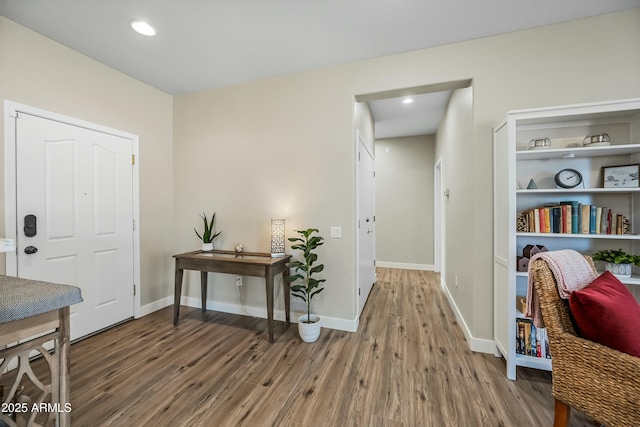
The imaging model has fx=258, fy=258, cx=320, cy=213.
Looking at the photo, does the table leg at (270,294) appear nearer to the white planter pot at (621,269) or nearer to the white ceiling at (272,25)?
the white ceiling at (272,25)

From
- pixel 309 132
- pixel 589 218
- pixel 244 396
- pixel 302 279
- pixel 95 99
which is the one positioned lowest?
pixel 244 396

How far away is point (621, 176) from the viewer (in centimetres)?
179

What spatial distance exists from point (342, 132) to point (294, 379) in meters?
2.16

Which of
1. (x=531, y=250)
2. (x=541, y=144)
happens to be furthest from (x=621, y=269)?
(x=541, y=144)

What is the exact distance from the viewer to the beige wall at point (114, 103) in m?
2.02

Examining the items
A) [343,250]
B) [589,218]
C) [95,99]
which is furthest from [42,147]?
[589,218]

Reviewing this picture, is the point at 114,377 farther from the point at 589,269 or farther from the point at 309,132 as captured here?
the point at 589,269

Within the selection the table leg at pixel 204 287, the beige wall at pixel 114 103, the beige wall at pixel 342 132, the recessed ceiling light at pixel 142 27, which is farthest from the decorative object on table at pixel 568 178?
the beige wall at pixel 114 103

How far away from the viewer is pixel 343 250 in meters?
2.59

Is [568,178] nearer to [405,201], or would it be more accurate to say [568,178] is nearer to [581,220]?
[581,220]

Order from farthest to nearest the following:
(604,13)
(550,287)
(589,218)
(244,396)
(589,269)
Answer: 1. (604,13)
2. (589,218)
3. (244,396)
4. (589,269)
5. (550,287)

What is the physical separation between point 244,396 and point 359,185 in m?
2.10

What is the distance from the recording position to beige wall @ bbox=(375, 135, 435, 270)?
5.03 metres

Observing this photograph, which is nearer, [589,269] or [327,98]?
[589,269]
